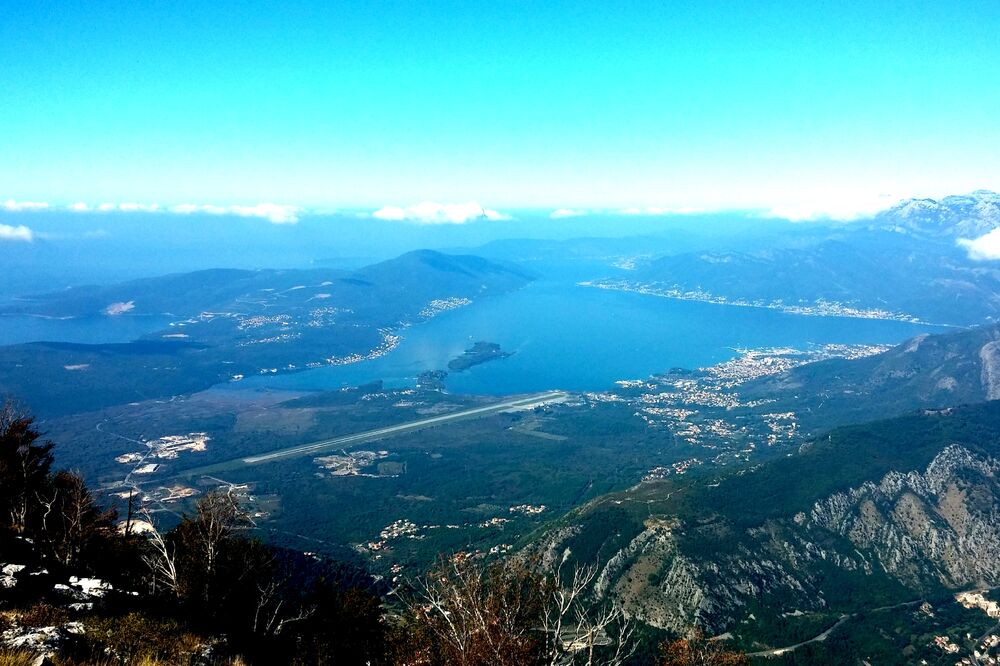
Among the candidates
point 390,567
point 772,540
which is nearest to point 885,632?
point 772,540

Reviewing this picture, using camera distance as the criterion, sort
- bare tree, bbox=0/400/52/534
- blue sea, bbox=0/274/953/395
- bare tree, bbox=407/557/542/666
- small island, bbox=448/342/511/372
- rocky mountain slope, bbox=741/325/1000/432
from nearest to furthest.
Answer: bare tree, bbox=407/557/542/666, bare tree, bbox=0/400/52/534, rocky mountain slope, bbox=741/325/1000/432, blue sea, bbox=0/274/953/395, small island, bbox=448/342/511/372

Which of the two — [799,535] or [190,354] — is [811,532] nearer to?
[799,535]

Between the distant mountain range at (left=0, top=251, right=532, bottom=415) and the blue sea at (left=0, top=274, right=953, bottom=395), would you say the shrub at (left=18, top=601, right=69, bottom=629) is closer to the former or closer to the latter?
the distant mountain range at (left=0, top=251, right=532, bottom=415)

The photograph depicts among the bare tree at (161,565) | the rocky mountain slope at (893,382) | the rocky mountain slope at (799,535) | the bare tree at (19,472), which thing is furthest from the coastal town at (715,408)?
the bare tree at (19,472)

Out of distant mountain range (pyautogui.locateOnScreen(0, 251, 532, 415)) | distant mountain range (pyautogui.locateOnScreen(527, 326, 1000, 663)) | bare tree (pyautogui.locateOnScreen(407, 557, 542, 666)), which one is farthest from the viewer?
distant mountain range (pyautogui.locateOnScreen(0, 251, 532, 415))

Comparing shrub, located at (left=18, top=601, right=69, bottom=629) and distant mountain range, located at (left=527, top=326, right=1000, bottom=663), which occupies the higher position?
shrub, located at (left=18, top=601, right=69, bottom=629)

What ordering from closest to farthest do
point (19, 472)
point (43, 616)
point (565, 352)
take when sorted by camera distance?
point (43, 616) → point (19, 472) → point (565, 352)

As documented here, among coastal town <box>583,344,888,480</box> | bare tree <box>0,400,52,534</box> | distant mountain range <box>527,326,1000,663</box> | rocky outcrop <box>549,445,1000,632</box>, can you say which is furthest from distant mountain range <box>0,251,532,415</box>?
rocky outcrop <box>549,445,1000,632</box>

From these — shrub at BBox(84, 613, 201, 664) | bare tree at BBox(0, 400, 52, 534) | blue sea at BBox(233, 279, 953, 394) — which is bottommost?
blue sea at BBox(233, 279, 953, 394)

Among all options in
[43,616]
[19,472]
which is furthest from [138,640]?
[19,472]
